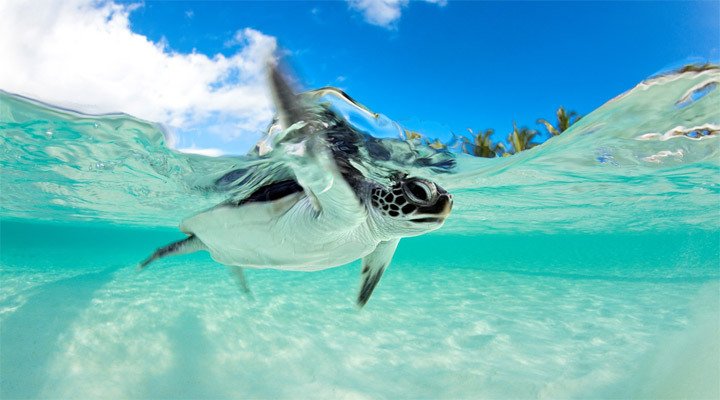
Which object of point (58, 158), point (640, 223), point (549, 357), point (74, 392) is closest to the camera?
point (74, 392)

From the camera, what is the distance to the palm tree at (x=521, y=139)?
7.59m

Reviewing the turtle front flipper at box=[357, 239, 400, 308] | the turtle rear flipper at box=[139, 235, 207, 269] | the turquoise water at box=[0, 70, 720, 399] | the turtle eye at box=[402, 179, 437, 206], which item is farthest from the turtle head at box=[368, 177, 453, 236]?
the turtle rear flipper at box=[139, 235, 207, 269]

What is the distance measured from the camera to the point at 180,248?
5.53 m

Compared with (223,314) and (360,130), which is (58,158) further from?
(360,130)

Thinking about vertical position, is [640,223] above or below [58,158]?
below

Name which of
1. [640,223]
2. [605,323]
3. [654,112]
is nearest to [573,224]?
[640,223]

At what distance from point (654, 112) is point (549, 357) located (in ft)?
13.7

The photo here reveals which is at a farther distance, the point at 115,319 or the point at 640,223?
the point at 640,223

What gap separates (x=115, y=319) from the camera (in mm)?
6004

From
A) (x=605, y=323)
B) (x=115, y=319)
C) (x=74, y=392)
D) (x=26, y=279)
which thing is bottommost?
(x=605, y=323)

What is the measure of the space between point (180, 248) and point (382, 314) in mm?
4238

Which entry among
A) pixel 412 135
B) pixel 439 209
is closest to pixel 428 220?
pixel 439 209

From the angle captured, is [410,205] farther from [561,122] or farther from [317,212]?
[561,122]

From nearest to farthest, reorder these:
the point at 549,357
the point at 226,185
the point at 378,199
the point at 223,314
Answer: the point at 378,199 < the point at 549,357 < the point at 223,314 < the point at 226,185
